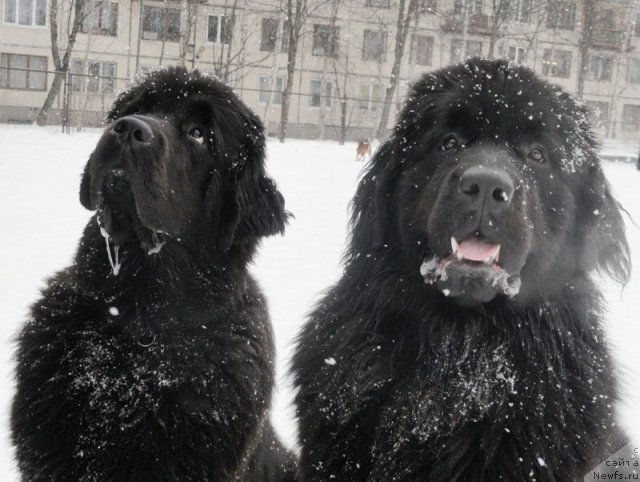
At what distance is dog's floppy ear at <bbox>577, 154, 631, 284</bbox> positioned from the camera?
9.72 ft

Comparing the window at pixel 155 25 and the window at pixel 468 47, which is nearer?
the window at pixel 468 47

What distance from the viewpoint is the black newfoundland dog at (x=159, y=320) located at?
298 centimetres

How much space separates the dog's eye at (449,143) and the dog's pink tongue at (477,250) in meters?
0.48

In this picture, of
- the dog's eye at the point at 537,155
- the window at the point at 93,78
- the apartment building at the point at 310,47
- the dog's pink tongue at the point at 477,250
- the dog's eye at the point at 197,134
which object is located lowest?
the dog's pink tongue at the point at 477,250

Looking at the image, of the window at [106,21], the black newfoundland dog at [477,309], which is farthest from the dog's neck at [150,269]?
the window at [106,21]

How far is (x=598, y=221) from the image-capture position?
2.97 meters

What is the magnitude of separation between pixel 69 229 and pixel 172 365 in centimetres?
559

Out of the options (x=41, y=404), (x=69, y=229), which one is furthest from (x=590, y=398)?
(x=69, y=229)

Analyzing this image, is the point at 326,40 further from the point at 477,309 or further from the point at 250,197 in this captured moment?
the point at 477,309

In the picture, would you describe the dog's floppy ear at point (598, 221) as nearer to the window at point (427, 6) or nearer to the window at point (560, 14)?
the window at point (560, 14)

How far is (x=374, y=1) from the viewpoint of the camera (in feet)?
125

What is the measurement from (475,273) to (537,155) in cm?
62

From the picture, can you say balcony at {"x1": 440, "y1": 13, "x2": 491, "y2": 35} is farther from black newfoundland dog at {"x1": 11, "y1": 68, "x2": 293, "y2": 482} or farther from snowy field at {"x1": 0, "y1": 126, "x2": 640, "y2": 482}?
black newfoundland dog at {"x1": 11, "y1": 68, "x2": 293, "y2": 482}

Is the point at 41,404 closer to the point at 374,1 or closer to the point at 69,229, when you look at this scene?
the point at 69,229
